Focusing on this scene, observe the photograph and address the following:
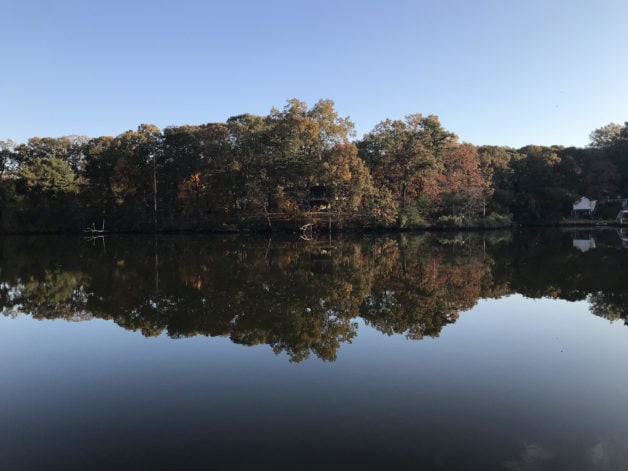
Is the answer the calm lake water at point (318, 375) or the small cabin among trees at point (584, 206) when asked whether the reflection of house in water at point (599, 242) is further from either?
the small cabin among trees at point (584, 206)

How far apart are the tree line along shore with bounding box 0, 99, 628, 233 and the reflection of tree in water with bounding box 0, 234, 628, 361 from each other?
22.2 m

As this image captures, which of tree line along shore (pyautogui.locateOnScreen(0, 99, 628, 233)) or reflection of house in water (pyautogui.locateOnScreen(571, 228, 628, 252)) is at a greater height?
tree line along shore (pyautogui.locateOnScreen(0, 99, 628, 233))

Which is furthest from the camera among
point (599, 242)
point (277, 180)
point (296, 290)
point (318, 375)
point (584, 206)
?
point (584, 206)

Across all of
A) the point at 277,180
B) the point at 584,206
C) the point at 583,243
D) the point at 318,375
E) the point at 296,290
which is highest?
the point at 277,180

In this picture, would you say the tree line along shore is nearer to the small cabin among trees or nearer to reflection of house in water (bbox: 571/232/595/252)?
the small cabin among trees

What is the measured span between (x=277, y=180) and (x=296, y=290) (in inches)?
1220

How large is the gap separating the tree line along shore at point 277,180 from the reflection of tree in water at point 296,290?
72.8ft

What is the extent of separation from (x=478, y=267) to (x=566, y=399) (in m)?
12.0

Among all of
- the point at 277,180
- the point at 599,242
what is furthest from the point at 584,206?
the point at 277,180

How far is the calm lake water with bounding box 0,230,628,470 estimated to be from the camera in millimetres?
4102

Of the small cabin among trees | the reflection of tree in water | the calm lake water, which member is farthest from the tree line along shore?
the calm lake water

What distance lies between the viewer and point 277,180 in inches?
1668

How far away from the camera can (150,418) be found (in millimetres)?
4863

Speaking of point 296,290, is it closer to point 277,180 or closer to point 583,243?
point 583,243
